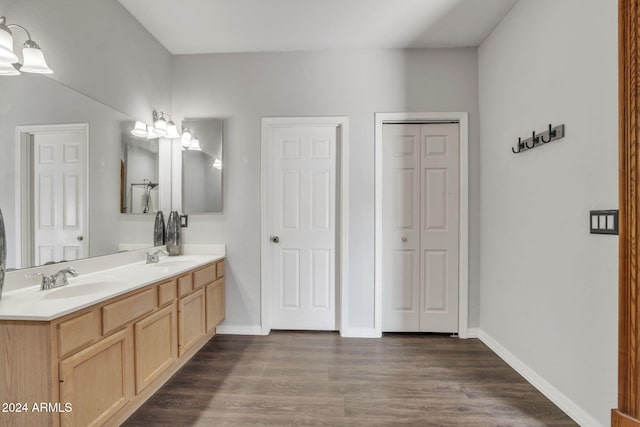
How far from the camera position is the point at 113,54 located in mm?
2221

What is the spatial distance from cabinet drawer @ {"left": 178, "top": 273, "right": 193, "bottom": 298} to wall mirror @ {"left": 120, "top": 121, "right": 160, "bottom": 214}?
2.38ft

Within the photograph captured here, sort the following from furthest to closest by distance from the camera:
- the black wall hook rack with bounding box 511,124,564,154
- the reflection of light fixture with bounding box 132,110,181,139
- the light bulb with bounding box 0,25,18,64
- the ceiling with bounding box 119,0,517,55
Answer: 1. the reflection of light fixture with bounding box 132,110,181,139
2. the ceiling with bounding box 119,0,517,55
3. the black wall hook rack with bounding box 511,124,564,154
4. the light bulb with bounding box 0,25,18,64

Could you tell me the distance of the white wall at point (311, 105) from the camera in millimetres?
2795

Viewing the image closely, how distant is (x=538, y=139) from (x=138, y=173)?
10.1ft

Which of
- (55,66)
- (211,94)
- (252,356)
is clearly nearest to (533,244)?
(252,356)

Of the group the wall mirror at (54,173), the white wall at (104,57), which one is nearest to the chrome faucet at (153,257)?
the white wall at (104,57)

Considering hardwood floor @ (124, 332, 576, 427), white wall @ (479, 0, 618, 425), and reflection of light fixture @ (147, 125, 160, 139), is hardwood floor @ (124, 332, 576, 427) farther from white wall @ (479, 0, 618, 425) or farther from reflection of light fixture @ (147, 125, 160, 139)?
reflection of light fixture @ (147, 125, 160, 139)

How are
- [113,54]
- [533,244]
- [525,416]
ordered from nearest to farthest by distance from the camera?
1. [525,416]
2. [533,244]
3. [113,54]

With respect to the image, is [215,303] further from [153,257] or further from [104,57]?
[104,57]

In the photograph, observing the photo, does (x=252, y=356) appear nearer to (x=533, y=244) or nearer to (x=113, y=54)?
(x=533, y=244)

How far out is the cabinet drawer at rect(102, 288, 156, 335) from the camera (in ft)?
4.72

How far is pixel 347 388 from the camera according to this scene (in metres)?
1.99

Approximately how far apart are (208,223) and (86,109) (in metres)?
1.33

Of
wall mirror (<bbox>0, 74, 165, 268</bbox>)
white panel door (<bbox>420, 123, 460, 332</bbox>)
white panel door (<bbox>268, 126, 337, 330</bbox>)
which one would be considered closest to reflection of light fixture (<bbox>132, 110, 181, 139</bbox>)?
wall mirror (<bbox>0, 74, 165, 268</bbox>)
